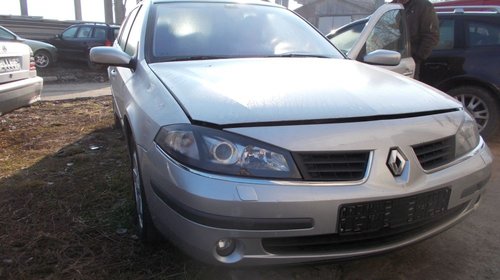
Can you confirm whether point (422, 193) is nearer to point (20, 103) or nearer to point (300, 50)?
point (300, 50)

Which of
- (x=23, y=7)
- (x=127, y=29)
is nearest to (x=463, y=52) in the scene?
(x=127, y=29)

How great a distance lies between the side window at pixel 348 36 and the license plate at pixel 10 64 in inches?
146

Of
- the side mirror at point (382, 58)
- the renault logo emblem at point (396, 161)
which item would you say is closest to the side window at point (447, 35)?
the side mirror at point (382, 58)

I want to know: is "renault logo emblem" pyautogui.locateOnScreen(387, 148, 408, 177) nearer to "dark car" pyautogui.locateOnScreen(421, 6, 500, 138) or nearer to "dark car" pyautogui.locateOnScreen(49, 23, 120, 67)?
"dark car" pyautogui.locateOnScreen(421, 6, 500, 138)

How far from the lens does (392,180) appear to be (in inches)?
76.7

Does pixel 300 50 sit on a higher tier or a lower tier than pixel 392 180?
higher

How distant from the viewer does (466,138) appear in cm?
236

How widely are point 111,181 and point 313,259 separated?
2360 mm

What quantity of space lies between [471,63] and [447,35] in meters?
0.52

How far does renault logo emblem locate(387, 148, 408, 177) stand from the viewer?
197cm

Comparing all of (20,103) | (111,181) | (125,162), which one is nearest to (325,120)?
(111,181)

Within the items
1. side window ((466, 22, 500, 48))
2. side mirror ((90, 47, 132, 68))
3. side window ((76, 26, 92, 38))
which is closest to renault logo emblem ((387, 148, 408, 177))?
side mirror ((90, 47, 132, 68))

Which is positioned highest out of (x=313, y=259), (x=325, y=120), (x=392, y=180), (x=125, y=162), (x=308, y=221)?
(x=325, y=120)

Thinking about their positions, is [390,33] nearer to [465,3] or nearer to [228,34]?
[228,34]
